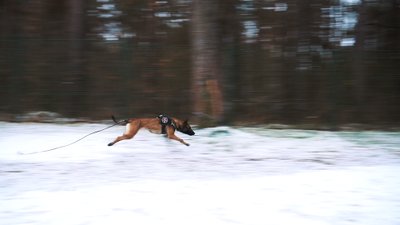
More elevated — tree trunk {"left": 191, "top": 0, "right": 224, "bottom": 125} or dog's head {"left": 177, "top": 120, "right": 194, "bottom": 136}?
tree trunk {"left": 191, "top": 0, "right": 224, "bottom": 125}

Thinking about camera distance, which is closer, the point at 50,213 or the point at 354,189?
the point at 50,213

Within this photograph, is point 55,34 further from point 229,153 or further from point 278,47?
point 229,153

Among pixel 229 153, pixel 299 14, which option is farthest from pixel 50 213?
pixel 299 14

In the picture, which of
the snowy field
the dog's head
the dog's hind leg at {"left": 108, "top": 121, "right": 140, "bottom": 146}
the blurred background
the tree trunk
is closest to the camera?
the snowy field

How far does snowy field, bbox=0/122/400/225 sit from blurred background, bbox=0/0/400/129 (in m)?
2.27

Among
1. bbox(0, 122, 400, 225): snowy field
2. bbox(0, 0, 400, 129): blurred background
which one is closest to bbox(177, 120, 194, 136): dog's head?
bbox(0, 122, 400, 225): snowy field

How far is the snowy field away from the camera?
357cm

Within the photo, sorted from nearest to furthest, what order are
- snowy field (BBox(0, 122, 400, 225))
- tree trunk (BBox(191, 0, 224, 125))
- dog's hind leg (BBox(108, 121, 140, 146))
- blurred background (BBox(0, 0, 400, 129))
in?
snowy field (BBox(0, 122, 400, 225)), dog's hind leg (BBox(108, 121, 140, 146)), tree trunk (BBox(191, 0, 224, 125)), blurred background (BBox(0, 0, 400, 129))

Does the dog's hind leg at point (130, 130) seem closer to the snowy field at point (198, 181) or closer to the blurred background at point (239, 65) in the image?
the snowy field at point (198, 181)

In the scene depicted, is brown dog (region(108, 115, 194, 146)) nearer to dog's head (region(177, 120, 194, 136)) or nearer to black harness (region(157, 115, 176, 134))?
black harness (region(157, 115, 176, 134))

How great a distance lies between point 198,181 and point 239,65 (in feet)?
17.3

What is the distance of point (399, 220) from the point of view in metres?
3.50

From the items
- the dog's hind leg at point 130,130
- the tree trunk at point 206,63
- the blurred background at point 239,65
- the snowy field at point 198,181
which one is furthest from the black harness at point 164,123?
the blurred background at point 239,65

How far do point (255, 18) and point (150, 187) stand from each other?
6683 millimetres
